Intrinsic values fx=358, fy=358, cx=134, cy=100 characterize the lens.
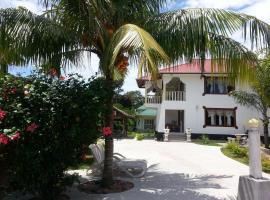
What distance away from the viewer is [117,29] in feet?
30.3

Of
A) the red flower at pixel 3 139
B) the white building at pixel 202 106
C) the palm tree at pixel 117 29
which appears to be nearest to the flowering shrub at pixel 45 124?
the red flower at pixel 3 139

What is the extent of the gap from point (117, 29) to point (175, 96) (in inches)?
945

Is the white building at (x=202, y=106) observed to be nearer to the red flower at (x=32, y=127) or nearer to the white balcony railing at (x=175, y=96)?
the white balcony railing at (x=175, y=96)

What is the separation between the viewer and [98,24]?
883 centimetres

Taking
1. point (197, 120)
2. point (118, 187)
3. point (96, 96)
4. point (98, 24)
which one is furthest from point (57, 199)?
point (197, 120)

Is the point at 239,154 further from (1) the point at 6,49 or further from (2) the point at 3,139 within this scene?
(2) the point at 3,139

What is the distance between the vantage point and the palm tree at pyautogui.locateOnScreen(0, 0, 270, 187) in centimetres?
879

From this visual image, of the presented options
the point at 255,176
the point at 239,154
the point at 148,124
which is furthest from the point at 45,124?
the point at 148,124

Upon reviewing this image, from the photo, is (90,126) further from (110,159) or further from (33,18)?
(33,18)

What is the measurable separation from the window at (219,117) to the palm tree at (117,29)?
77.6ft

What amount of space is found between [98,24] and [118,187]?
4.29 m

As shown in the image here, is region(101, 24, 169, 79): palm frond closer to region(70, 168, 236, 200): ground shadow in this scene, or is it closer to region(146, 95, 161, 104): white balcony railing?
region(70, 168, 236, 200): ground shadow

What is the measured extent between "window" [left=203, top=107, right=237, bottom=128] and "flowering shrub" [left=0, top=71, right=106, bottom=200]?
85.8ft

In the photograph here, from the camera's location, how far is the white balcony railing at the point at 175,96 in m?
32.8
